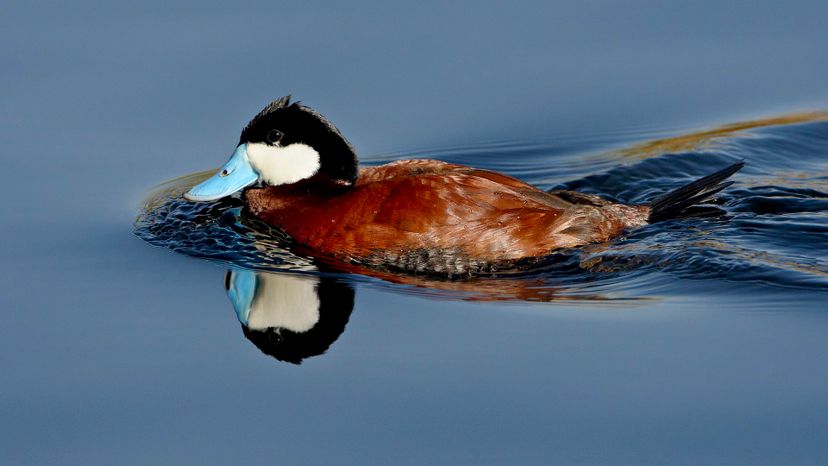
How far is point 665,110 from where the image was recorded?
10.3m

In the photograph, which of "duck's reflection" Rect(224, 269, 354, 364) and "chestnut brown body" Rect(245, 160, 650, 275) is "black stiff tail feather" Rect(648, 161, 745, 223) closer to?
"chestnut brown body" Rect(245, 160, 650, 275)

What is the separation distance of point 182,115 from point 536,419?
5124mm

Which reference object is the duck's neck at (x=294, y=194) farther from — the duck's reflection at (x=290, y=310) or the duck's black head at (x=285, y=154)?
the duck's reflection at (x=290, y=310)

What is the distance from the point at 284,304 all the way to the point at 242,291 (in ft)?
1.16

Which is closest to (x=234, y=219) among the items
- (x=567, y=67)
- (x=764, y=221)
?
(x=567, y=67)

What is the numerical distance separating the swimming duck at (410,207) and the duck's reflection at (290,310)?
0.40m

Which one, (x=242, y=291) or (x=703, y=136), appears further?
(x=703, y=136)

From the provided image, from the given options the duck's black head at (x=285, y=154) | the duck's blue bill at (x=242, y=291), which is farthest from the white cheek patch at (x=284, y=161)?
the duck's blue bill at (x=242, y=291)

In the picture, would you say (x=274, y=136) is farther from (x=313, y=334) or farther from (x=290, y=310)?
(x=313, y=334)

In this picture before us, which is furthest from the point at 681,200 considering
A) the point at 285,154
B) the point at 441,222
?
the point at 285,154

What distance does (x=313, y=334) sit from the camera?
7152 millimetres

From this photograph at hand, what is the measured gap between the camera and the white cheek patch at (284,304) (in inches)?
288

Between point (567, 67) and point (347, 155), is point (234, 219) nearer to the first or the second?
point (347, 155)

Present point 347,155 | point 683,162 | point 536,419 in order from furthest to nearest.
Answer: point 683,162 → point 347,155 → point 536,419
